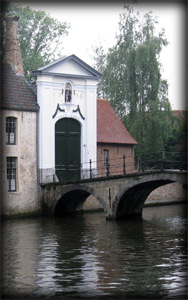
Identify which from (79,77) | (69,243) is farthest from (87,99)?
(69,243)

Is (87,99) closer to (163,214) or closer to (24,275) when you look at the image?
(163,214)

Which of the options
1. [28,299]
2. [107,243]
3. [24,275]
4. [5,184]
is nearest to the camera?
[28,299]

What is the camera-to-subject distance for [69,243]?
42.1 feet

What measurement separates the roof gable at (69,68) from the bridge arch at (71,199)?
4.80 m

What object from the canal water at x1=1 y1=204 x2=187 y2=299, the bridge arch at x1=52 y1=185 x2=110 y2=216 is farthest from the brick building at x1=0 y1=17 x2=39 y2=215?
the canal water at x1=1 y1=204 x2=187 y2=299

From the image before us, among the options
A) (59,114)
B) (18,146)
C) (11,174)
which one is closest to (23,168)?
(11,174)

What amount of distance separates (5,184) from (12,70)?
4.75 metres

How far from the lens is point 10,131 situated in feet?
64.0

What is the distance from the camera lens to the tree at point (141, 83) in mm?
26844

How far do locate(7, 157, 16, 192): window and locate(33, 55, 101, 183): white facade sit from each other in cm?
112

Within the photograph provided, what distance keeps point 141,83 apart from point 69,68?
7082 millimetres

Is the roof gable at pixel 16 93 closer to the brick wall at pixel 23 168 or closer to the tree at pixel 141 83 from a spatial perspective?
the brick wall at pixel 23 168

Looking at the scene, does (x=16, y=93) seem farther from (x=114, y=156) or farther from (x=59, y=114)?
(x=114, y=156)

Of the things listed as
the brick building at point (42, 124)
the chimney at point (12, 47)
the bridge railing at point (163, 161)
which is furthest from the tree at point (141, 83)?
the chimney at point (12, 47)
